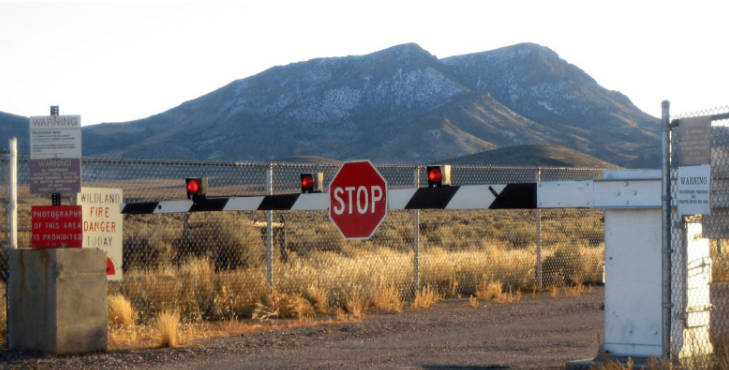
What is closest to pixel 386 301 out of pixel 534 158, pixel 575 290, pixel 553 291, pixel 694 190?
pixel 553 291

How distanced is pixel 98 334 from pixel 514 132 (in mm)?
122392

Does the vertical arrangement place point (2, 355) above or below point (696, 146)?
below

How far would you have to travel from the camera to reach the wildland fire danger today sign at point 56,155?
34.4 feet

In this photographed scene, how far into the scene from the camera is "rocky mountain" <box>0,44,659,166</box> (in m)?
126

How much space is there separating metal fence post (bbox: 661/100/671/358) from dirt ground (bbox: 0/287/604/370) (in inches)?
53.3

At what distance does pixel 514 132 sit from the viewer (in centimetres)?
13000

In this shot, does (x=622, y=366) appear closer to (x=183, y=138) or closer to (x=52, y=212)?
(x=52, y=212)

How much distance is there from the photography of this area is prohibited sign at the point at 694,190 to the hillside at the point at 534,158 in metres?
86.1

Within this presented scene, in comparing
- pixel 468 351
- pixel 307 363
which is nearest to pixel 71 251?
pixel 307 363

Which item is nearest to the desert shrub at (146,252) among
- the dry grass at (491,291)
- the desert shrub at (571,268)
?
the dry grass at (491,291)

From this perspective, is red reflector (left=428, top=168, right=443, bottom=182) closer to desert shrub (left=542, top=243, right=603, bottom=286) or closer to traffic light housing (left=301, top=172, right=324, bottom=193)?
traffic light housing (left=301, top=172, right=324, bottom=193)

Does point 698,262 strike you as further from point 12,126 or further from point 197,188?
point 12,126

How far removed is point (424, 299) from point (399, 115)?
13056 centimetres

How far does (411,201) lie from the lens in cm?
970
